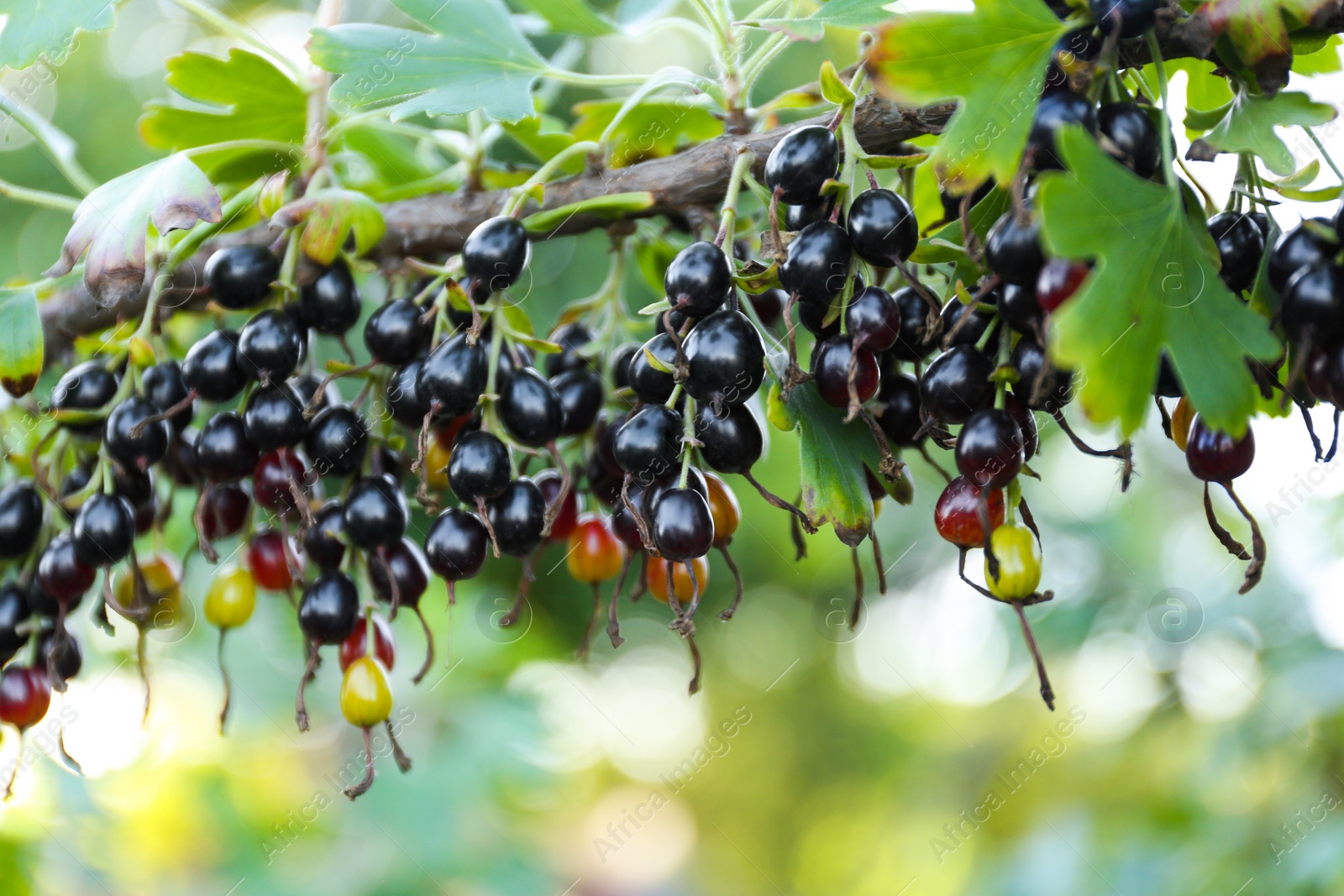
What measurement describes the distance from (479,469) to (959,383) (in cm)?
24

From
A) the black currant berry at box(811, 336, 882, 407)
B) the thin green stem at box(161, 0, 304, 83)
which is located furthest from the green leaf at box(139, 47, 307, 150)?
the black currant berry at box(811, 336, 882, 407)

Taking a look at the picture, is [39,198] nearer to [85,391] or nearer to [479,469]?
[85,391]

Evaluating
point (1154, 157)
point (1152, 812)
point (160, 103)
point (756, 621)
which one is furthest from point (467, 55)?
point (756, 621)

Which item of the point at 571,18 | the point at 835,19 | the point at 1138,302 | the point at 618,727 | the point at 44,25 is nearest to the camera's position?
the point at 1138,302

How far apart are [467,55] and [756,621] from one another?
19.3 ft

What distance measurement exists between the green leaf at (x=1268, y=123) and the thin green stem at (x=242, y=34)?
59 centimetres

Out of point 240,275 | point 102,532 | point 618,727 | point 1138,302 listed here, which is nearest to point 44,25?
point 240,275

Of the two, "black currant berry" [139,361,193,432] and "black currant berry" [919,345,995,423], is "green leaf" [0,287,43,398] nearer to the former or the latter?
"black currant berry" [139,361,193,432]

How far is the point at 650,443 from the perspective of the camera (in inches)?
17.4

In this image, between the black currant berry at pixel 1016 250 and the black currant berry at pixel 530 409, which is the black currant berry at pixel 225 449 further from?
the black currant berry at pixel 1016 250

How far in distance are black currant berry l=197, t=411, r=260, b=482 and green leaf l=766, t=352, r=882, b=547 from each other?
310 mm

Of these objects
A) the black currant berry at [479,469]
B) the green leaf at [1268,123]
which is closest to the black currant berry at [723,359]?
the black currant berry at [479,469]

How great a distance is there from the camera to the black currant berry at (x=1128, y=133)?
39 centimetres

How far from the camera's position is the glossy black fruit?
441 millimetres
